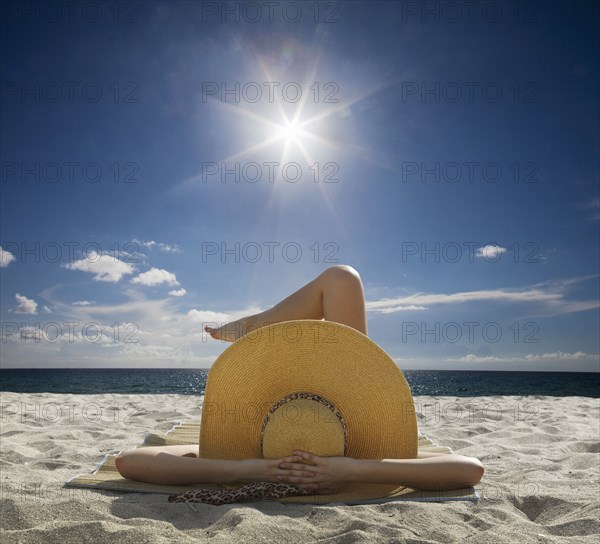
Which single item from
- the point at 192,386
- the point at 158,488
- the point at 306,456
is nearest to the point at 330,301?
the point at 306,456

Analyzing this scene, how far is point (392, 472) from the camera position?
235 centimetres

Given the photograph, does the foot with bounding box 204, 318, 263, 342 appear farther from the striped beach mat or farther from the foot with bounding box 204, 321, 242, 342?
the striped beach mat

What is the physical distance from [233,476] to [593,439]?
122 inches

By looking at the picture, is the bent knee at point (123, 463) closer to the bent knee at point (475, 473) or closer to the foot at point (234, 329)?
the foot at point (234, 329)

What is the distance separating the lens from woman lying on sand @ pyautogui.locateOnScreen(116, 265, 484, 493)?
7.48 ft

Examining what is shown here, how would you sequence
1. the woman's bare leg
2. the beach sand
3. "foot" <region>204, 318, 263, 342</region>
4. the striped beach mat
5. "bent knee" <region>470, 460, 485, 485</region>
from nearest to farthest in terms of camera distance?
the beach sand < the striped beach mat < "bent knee" <region>470, 460, 485, 485</region> < the woman's bare leg < "foot" <region>204, 318, 263, 342</region>

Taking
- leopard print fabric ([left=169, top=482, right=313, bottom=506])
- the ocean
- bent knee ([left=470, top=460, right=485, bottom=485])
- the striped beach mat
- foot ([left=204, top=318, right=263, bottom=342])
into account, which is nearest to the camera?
leopard print fabric ([left=169, top=482, right=313, bottom=506])

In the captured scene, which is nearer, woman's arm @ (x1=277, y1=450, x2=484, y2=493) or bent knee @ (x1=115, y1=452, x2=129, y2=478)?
woman's arm @ (x1=277, y1=450, x2=484, y2=493)

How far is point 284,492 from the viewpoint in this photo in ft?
7.45

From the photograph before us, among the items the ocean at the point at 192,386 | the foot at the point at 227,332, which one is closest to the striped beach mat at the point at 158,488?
the foot at the point at 227,332

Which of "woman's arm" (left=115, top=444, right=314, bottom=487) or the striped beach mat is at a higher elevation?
"woman's arm" (left=115, top=444, right=314, bottom=487)

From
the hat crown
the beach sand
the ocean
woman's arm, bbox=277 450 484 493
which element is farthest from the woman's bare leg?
the ocean

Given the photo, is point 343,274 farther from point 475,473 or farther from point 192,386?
point 192,386

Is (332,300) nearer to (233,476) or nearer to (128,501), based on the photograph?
(233,476)
